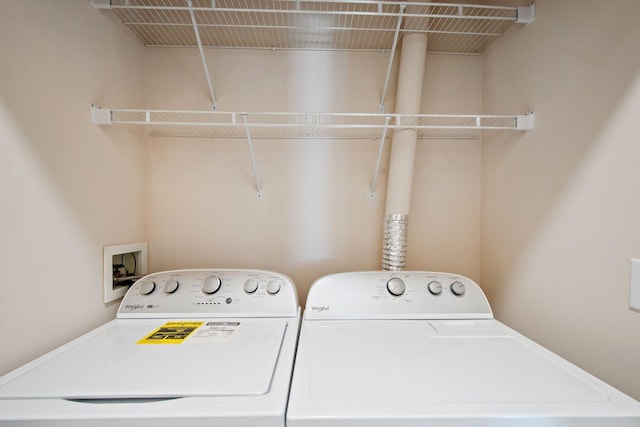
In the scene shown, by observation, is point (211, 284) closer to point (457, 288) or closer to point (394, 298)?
point (394, 298)

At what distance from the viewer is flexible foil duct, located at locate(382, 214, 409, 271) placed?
54.1 inches

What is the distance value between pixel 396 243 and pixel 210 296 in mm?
805

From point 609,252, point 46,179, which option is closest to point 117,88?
point 46,179

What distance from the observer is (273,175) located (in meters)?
1.55

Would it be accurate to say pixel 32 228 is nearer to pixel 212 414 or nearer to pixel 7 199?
pixel 7 199

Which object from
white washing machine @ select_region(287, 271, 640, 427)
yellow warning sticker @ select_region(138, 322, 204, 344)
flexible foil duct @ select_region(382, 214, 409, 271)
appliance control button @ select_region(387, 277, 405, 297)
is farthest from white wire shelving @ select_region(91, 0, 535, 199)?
yellow warning sticker @ select_region(138, 322, 204, 344)

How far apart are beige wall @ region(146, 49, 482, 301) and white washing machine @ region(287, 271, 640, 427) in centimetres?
35

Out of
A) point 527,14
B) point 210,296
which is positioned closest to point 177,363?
point 210,296

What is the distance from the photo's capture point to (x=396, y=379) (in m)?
0.75

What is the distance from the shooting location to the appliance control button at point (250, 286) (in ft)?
4.00

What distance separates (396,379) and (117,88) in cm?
148

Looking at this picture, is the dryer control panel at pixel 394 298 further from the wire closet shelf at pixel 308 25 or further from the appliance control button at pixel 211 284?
the wire closet shelf at pixel 308 25

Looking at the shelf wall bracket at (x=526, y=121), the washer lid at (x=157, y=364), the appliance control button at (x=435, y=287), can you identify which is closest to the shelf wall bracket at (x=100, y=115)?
the washer lid at (x=157, y=364)

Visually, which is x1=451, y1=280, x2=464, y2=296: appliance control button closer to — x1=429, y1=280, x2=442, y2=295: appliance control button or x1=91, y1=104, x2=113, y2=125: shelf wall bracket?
x1=429, y1=280, x2=442, y2=295: appliance control button
